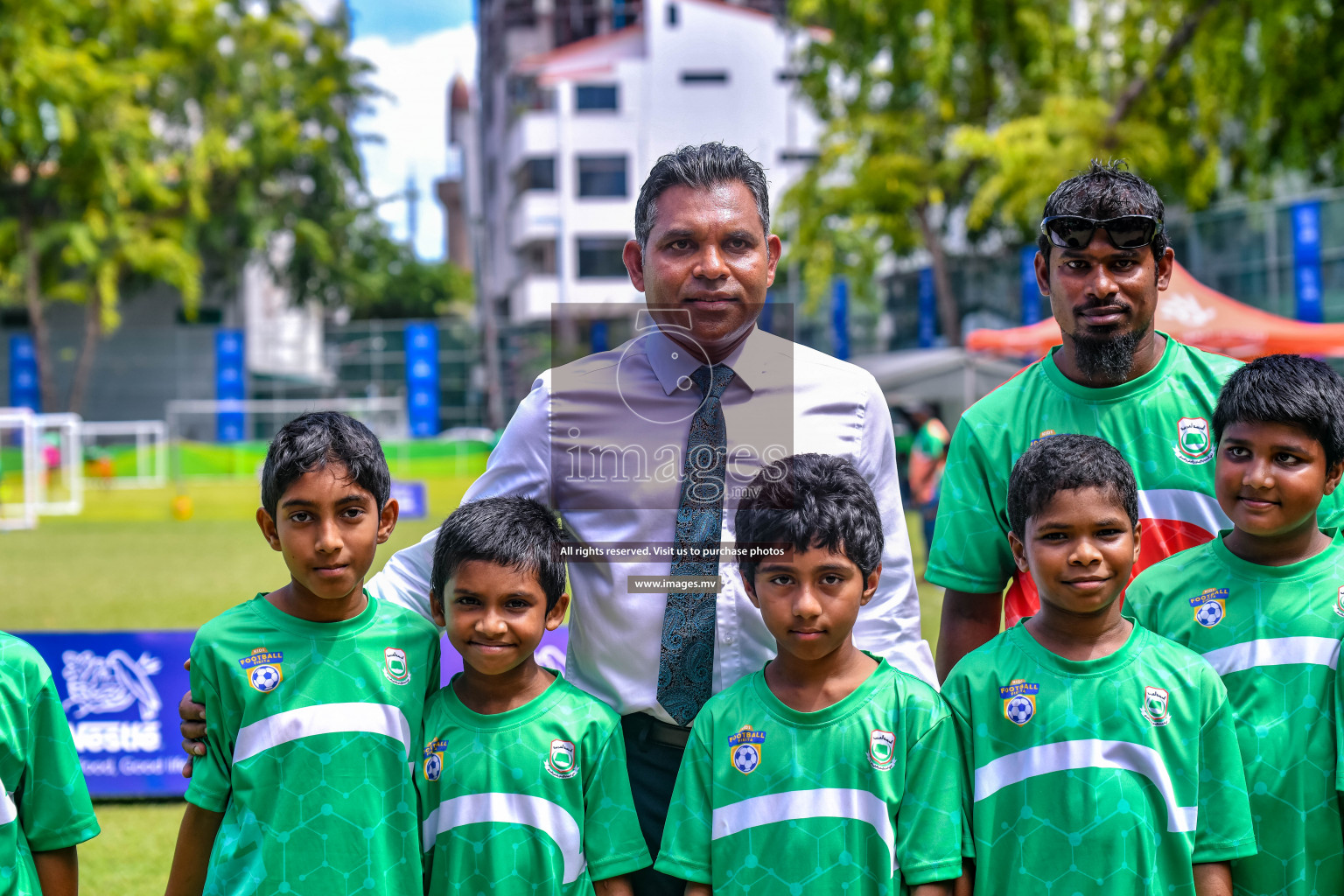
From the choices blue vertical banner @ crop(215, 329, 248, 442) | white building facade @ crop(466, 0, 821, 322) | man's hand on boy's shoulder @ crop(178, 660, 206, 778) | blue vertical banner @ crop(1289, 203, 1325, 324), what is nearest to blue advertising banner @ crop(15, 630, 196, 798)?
man's hand on boy's shoulder @ crop(178, 660, 206, 778)

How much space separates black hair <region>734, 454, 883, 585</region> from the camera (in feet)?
7.43

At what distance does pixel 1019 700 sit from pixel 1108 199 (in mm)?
1077

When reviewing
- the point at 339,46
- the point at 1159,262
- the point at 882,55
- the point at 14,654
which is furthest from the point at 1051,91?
the point at 339,46

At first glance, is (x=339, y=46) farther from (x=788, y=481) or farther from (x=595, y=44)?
(x=788, y=481)

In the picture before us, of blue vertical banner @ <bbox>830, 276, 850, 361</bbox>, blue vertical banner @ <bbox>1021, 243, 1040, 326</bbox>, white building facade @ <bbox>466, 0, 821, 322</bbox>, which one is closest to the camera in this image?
blue vertical banner @ <bbox>1021, 243, 1040, 326</bbox>

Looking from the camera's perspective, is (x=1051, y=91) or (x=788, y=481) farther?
(x=1051, y=91)

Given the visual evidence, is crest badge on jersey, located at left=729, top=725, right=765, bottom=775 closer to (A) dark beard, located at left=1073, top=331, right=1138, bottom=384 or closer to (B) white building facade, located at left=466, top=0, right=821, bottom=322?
(A) dark beard, located at left=1073, top=331, right=1138, bottom=384

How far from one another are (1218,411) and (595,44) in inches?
1524

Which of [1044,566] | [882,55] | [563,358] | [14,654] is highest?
[882,55]

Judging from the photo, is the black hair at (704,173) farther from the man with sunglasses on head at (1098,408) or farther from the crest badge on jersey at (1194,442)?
the crest badge on jersey at (1194,442)

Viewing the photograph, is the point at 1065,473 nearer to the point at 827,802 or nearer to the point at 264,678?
the point at 827,802

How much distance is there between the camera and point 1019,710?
7.43 feet

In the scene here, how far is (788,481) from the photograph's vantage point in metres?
2.32

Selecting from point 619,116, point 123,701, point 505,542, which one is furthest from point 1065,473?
point 619,116
